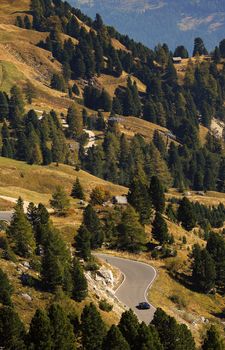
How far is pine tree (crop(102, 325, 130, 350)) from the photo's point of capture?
47.4 meters

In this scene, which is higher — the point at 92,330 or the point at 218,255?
the point at 218,255

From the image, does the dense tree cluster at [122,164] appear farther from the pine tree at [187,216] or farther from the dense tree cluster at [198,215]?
the pine tree at [187,216]

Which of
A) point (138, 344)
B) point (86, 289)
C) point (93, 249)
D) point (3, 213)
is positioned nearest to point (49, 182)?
point (3, 213)

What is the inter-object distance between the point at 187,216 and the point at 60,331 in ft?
201

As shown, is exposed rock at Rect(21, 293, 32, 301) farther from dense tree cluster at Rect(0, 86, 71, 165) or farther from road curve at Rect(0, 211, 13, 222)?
dense tree cluster at Rect(0, 86, 71, 165)

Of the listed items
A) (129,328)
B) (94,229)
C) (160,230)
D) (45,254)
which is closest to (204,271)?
(160,230)

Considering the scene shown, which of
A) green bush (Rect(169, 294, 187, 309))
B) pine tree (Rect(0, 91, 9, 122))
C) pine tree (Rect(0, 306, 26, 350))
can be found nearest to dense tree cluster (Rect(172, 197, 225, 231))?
green bush (Rect(169, 294, 187, 309))

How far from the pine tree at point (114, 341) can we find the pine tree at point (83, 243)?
96.0ft

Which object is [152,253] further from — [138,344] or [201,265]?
[138,344]

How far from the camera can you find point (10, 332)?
150 feet

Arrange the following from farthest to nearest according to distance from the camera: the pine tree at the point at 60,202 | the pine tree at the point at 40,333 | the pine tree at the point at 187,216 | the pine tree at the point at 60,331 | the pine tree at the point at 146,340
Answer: the pine tree at the point at 187,216, the pine tree at the point at 60,202, the pine tree at the point at 146,340, the pine tree at the point at 60,331, the pine tree at the point at 40,333

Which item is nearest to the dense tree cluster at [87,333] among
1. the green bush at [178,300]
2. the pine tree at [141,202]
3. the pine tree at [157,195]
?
the green bush at [178,300]

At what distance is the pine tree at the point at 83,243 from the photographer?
77169 millimetres

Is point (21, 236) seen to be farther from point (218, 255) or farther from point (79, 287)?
point (218, 255)
